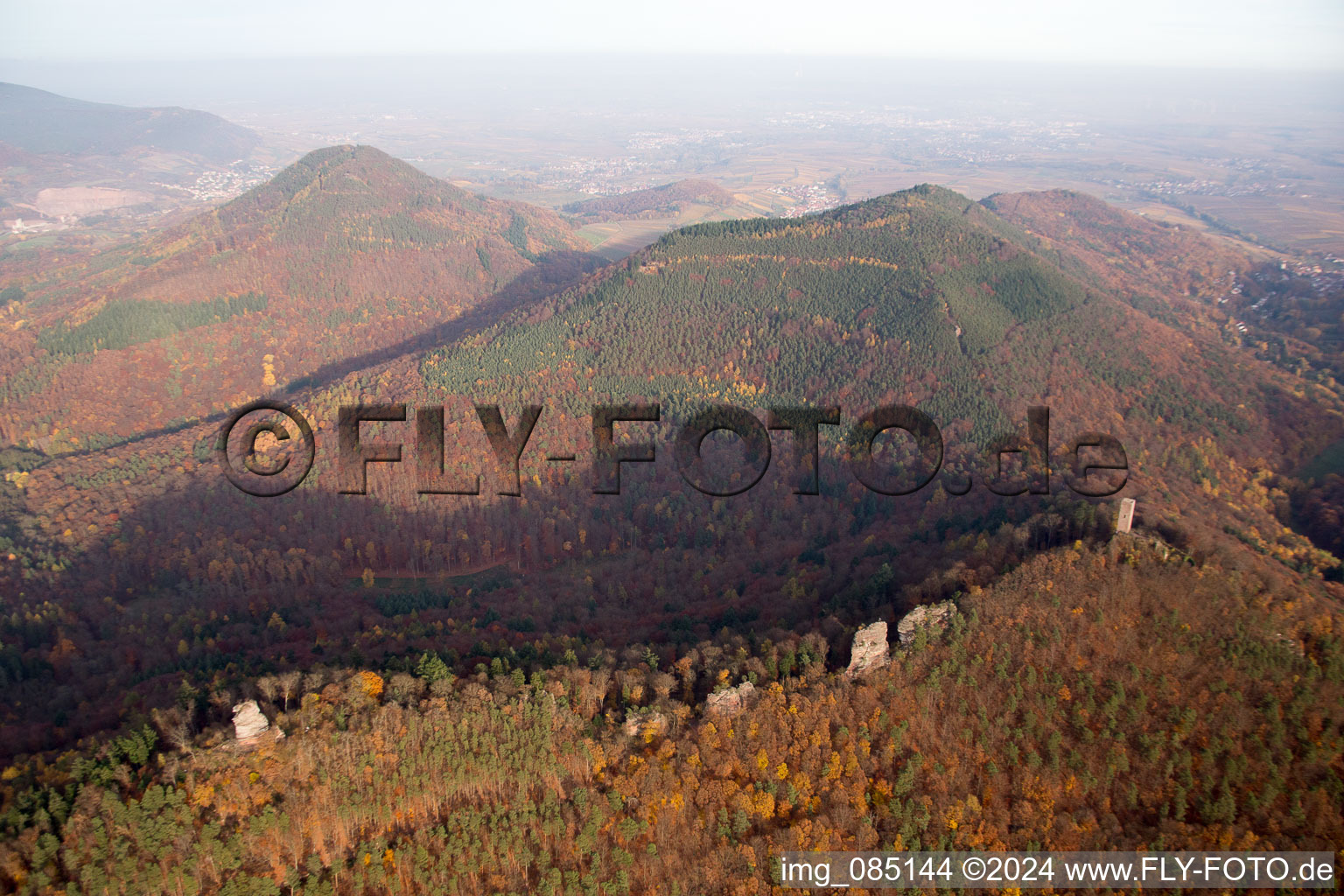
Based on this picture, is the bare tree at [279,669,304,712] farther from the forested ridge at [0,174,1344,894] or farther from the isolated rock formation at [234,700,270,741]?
the isolated rock formation at [234,700,270,741]

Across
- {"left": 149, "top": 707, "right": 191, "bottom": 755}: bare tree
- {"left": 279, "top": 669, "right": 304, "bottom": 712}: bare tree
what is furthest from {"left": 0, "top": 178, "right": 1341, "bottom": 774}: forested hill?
{"left": 279, "top": 669, "right": 304, "bottom": 712}: bare tree

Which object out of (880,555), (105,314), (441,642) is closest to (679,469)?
(880,555)

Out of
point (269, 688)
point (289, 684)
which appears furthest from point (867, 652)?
point (269, 688)

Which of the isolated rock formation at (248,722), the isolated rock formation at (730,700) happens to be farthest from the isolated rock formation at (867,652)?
the isolated rock formation at (248,722)

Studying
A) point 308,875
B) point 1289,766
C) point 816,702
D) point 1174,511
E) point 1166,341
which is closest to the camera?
point 308,875

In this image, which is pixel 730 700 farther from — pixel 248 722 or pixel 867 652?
pixel 248 722

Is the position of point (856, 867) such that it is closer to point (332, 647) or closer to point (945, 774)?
point (945, 774)
